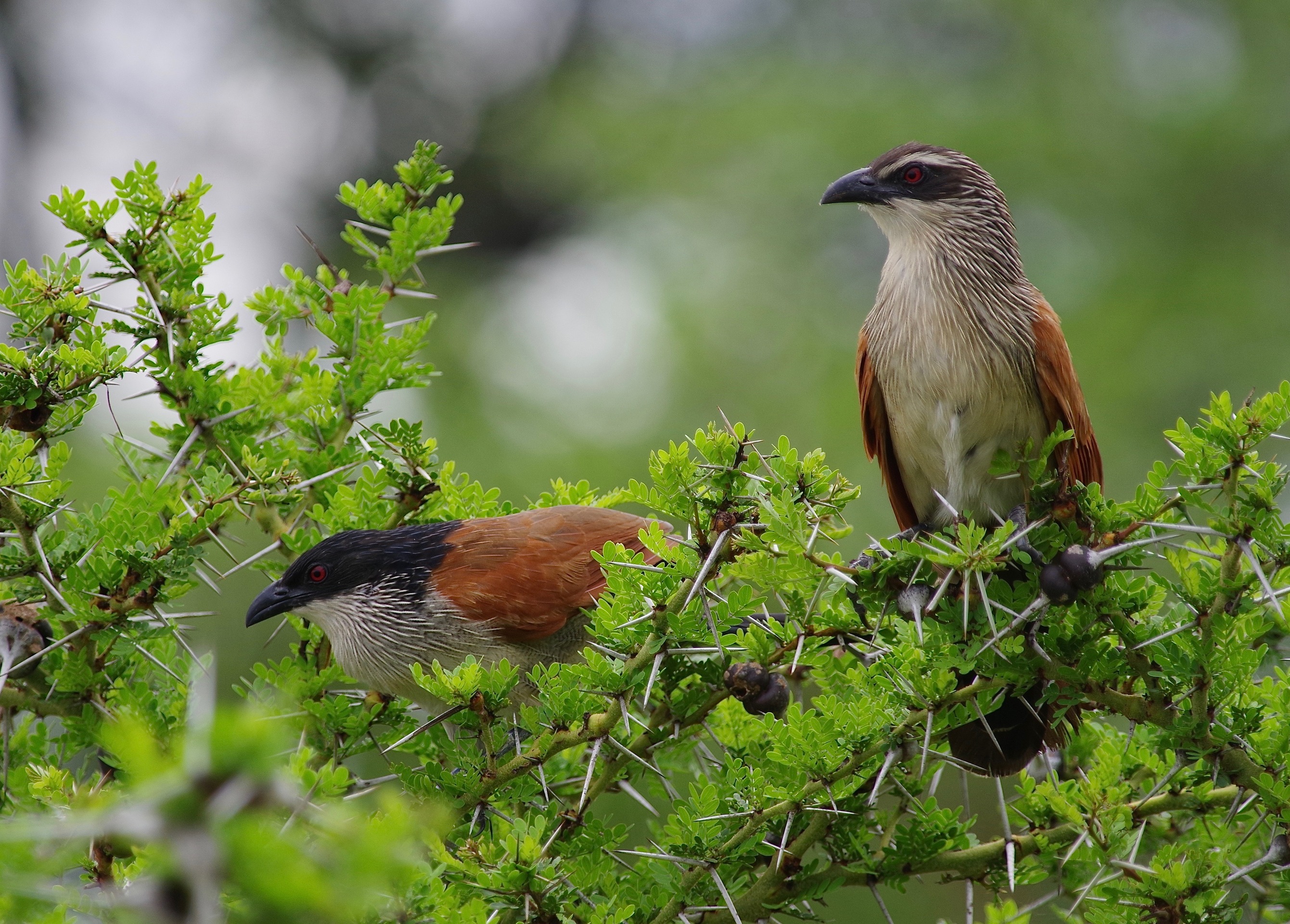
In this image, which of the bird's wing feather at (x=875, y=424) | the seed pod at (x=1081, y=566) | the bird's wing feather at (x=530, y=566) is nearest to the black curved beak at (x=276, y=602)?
the bird's wing feather at (x=530, y=566)

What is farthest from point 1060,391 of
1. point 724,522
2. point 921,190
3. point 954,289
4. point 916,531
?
point 724,522

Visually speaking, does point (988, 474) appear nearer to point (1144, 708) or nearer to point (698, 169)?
point (1144, 708)

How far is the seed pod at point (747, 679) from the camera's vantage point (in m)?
2.10

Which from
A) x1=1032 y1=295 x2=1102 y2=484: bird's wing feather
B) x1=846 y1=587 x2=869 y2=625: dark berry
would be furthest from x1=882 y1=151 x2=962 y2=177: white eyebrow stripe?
x1=846 y1=587 x2=869 y2=625: dark berry

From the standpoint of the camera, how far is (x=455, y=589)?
2832 mm

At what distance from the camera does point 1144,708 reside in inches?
76.4

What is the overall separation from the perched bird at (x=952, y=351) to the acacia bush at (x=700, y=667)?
1.67 ft

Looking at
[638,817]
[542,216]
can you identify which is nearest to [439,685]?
[638,817]

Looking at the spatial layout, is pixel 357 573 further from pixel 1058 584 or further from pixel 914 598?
pixel 1058 584

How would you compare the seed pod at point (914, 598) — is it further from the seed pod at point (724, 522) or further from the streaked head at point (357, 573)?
the streaked head at point (357, 573)

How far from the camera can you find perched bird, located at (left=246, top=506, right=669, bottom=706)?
8.73 ft

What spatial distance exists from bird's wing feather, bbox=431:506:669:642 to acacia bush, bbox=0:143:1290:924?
13.2 inches

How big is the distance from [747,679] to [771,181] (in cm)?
981

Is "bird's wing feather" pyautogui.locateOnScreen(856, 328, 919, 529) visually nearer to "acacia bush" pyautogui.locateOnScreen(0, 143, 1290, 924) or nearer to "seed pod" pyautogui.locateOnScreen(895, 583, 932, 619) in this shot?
"acacia bush" pyautogui.locateOnScreen(0, 143, 1290, 924)
